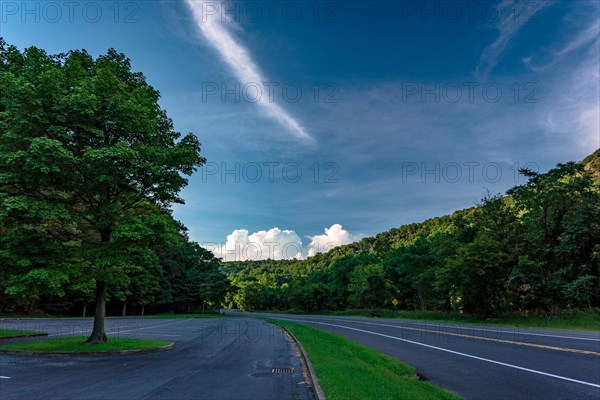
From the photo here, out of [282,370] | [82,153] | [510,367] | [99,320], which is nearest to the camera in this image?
[510,367]

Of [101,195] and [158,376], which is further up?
[101,195]

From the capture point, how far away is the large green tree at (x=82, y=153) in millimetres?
13172

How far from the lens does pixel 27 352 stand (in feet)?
45.3

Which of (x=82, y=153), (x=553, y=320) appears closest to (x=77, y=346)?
(x=82, y=153)

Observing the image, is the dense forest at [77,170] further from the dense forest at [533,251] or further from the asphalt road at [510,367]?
the dense forest at [533,251]

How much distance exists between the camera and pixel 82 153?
50.6 ft

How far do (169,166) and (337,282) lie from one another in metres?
77.0

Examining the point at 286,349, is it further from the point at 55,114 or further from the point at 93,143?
the point at 55,114

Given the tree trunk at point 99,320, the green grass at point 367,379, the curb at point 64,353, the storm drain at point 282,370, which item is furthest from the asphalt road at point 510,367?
the tree trunk at point 99,320

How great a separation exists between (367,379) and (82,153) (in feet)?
46.6

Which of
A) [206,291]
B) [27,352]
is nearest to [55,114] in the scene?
[27,352]

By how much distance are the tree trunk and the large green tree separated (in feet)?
0.14

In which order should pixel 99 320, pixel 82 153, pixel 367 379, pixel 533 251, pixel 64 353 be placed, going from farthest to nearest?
pixel 533 251
pixel 99 320
pixel 82 153
pixel 64 353
pixel 367 379

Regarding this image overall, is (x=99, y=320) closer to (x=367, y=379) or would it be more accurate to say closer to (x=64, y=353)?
(x=64, y=353)
